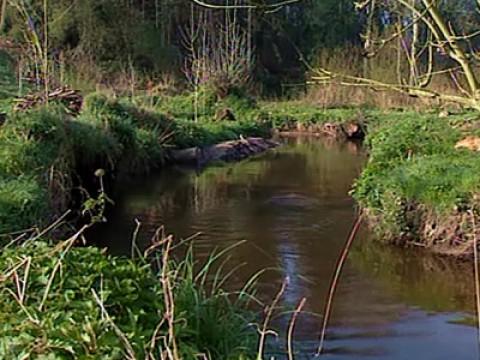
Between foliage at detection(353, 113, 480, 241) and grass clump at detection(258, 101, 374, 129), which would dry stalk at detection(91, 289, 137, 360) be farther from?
grass clump at detection(258, 101, 374, 129)

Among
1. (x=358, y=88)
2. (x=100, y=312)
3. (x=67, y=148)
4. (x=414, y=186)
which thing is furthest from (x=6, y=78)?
(x=100, y=312)

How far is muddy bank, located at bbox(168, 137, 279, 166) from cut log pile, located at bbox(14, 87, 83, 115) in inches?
92.2

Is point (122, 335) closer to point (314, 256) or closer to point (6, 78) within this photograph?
point (314, 256)

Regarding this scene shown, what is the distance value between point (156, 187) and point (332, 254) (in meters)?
4.99

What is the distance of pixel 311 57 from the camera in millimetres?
27859

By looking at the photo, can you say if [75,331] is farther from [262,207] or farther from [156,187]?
[156,187]

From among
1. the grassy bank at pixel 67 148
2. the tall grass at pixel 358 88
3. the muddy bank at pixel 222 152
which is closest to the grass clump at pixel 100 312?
the grassy bank at pixel 67 148

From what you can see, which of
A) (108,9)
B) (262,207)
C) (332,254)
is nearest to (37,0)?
(108,9)

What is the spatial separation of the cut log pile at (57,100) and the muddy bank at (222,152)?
234 centimetres

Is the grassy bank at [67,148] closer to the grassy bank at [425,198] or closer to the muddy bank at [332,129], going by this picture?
the grassy bank at [425,198]

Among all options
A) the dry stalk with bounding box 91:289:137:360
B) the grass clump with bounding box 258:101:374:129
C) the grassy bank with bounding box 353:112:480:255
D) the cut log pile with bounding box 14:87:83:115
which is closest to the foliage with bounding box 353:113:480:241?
the grassy bank with bounding box 353:112:480:255

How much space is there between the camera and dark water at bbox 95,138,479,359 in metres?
5.70

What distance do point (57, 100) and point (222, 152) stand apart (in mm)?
4803

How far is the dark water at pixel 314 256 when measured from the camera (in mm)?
5695
